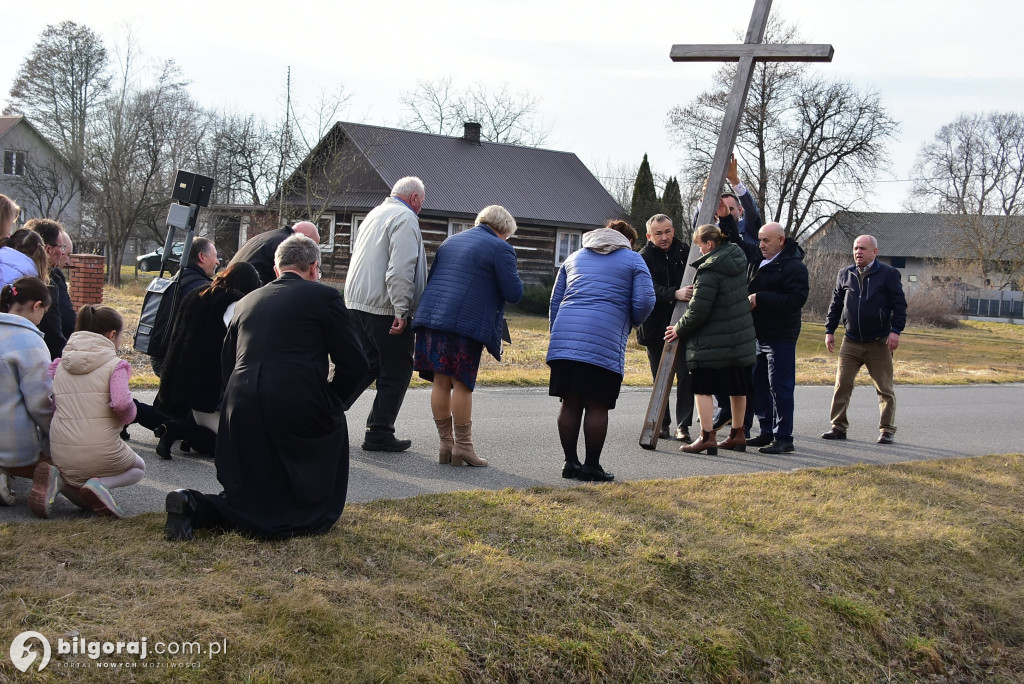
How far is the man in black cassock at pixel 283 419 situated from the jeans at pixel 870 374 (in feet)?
21.9

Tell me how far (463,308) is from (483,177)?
118 feet

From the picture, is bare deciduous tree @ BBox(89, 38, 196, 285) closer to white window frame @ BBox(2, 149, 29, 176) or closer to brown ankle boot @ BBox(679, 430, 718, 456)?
white window frame @ BBox(2, 149, 29, 176)

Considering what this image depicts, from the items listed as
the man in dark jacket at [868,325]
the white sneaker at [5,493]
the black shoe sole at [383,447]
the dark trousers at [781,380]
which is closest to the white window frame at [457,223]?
the man in dark jacket at [868,325]

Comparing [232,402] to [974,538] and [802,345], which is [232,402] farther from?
[802,345]

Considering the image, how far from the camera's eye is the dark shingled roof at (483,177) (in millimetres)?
40219

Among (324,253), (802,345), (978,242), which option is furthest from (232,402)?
(978,242)

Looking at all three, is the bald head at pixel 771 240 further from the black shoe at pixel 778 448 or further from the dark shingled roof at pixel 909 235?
the dark shingled roof at pixel 909 235

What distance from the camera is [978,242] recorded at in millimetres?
61906

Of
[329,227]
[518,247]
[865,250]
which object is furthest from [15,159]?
[865,250]

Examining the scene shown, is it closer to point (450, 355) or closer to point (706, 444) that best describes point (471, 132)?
point (706, 444)

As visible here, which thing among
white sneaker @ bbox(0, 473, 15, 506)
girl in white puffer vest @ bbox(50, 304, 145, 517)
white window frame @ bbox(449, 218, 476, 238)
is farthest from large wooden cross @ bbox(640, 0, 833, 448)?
white window frame @ bbox(449, 218, 476, 238)

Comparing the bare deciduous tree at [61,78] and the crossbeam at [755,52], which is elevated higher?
the bare deciduous tree at [61,78]

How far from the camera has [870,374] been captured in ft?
33.6

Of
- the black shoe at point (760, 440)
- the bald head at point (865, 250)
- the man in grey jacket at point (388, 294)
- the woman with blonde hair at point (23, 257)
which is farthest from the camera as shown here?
the bald head at point (865, 250)
